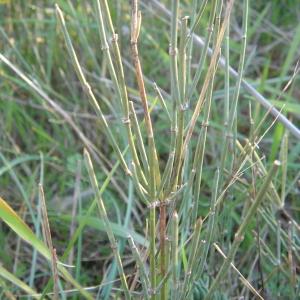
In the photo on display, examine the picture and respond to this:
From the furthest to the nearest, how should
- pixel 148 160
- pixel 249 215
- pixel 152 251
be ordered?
1. pixel 148 160
2. pixel 152 251
3. pixel 249 215

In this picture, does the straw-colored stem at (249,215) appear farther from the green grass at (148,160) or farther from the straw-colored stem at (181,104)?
the straw-colored stem at (181,104)

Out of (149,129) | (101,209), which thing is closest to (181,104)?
(149,129)

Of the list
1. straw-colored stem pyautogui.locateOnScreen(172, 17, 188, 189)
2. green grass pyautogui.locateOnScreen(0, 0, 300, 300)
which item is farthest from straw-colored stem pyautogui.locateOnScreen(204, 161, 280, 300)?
straw-colored stem pyautogui.locateOnScreen(172, 17, 188, 189)

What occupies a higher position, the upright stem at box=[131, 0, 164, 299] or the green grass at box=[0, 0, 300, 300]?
the upright stem at box=[131, 0, 164, 299]

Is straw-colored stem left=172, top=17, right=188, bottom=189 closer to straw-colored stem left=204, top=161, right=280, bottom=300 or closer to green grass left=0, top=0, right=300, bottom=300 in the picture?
green grass left=0, top=0, right=300, bottom=300

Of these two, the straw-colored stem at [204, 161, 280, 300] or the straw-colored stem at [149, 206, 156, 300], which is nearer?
the straw-colored stem at [204, 161, 280, 300]

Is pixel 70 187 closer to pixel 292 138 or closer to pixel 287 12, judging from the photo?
pixel 292 138

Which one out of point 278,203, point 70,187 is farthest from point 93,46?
point 278,203

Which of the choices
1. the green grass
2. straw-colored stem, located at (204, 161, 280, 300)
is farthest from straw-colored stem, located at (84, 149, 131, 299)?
straw-colored stem, located at (204, 161, 280, 300)

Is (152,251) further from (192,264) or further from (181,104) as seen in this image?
(181,104)

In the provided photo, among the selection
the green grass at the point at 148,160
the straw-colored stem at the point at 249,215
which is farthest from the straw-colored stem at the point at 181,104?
the straw-colored stem at the point at 249,215
